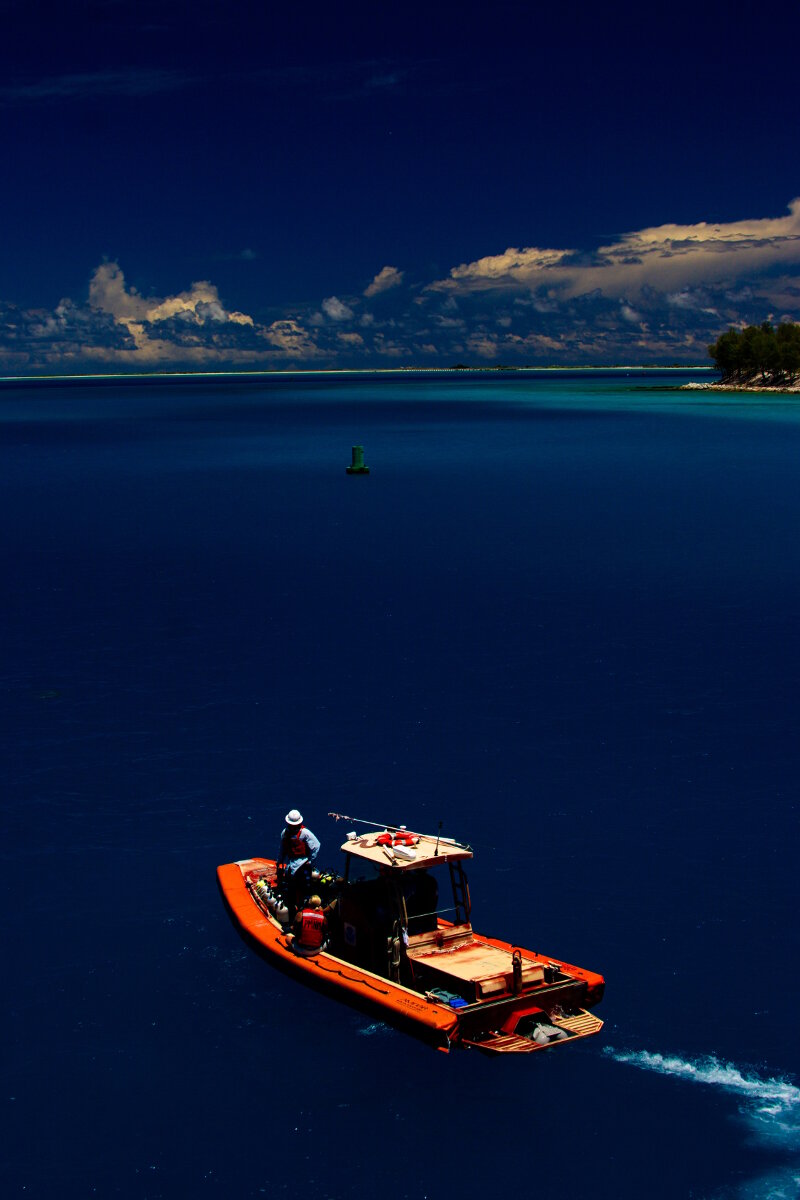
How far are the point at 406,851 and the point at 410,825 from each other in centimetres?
647

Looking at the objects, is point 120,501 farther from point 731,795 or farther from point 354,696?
point 731,795

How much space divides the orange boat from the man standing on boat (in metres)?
0.26

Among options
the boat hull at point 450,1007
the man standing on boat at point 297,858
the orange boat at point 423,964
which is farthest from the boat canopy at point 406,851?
the boat hull at point 450,1007

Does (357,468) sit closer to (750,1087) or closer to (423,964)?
(423,964)

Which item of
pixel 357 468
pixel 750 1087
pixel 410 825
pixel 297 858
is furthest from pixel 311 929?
pixel 357 468

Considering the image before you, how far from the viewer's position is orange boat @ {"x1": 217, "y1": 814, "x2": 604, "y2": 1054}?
17.7m

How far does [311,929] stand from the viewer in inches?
783

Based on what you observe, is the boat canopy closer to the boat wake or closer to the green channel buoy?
the boat wake

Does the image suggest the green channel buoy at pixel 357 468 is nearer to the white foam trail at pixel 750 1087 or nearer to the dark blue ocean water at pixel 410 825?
the dark blue ocean water at pixel 410 825

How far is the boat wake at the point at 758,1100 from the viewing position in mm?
15852

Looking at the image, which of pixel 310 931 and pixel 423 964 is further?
pixel 310 931

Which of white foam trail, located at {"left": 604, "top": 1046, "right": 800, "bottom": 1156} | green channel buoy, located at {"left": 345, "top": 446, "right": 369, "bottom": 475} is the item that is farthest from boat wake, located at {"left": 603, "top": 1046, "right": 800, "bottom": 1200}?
green channel buoy, located at {"left": 345, "top": 446, "right": 369, "bottom": 475}

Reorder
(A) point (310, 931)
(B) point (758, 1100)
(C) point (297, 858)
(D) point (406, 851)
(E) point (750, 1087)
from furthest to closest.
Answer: (C) point (297, 858)
(A) point (310, 931)
(D) point (406, 851)
(E) point (750, 1087)
(B) point (758, 1100)

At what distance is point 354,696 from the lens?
35.2 metres
